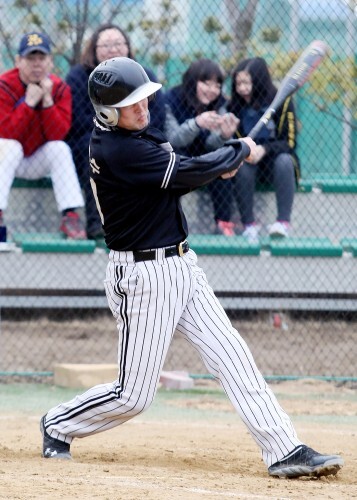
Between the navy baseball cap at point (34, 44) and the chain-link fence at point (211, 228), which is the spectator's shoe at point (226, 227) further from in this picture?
the navy baseball cap at point (34, 44)

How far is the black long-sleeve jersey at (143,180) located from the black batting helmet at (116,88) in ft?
0.35

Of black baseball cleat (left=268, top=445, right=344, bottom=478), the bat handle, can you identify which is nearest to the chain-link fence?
the bat handle

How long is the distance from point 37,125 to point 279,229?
2.04 metres

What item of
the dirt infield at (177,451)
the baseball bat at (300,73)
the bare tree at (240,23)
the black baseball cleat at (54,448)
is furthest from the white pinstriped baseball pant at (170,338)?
the bare tree at (240,23)

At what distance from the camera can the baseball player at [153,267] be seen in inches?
184

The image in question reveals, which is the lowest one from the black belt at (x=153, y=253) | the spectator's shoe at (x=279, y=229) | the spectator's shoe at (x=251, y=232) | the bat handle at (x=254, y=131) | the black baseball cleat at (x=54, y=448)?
the spectator's shoe at (x=251, y=232)

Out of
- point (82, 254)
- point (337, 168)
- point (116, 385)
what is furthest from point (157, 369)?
point (337, 168)

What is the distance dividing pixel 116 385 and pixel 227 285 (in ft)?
12.0

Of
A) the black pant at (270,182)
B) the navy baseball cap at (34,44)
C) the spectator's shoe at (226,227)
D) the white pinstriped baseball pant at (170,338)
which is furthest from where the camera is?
the spectator's shoe at (226,227)

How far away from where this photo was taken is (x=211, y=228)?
28.5 feet

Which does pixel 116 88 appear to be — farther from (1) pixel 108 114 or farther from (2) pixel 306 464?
(2) pixel 306 464

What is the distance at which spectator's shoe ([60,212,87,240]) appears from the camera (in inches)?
326

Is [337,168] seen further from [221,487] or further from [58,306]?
[221,487]

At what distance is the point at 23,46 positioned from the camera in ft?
26.3
